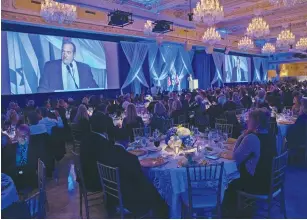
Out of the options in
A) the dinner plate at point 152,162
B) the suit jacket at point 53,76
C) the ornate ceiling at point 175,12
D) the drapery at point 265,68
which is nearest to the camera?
the dinner plate at point 152,162

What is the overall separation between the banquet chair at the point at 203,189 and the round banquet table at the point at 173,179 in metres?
→ 0.09

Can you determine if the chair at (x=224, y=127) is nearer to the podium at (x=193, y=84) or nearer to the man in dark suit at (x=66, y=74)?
the man in dark suit at (x=66, y=74)

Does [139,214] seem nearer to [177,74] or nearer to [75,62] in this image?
[75,62]

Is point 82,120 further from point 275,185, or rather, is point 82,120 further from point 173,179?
point 275,185

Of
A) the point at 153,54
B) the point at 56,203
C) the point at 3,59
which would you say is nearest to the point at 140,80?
the point at 153,54

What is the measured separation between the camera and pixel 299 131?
4.88 meters

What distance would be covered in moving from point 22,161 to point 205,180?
2.23 meters

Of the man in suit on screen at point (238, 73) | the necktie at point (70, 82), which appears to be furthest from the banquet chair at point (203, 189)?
the man in suit on screen at point (238, 73)

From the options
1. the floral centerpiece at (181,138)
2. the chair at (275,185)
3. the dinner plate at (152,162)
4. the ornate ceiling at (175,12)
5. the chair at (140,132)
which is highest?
the ornate ceiling at (175,12)

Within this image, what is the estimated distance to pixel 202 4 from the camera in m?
6.73

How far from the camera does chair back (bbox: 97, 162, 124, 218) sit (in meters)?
2.59

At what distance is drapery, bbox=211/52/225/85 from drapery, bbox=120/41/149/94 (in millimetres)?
6765

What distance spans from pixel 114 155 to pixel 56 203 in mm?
1787

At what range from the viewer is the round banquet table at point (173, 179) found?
282 cm
